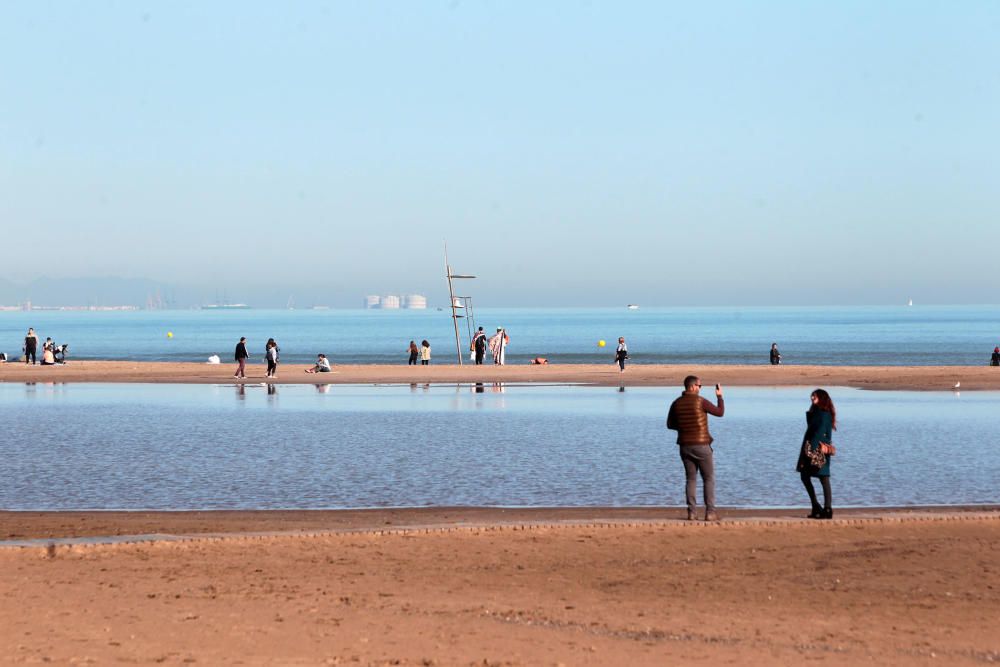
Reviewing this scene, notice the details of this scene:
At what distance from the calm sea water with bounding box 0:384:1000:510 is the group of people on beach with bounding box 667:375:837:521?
7.45 feet

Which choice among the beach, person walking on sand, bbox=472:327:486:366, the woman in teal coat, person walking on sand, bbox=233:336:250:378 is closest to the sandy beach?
person walking on sand, bbox=233:336:250:378

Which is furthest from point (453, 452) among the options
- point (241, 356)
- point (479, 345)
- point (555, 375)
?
point (479, 345)

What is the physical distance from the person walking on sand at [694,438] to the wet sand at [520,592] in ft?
1.22

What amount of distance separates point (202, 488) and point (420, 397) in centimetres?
2127

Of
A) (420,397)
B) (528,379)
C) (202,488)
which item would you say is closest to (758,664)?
Answer: (202,488)

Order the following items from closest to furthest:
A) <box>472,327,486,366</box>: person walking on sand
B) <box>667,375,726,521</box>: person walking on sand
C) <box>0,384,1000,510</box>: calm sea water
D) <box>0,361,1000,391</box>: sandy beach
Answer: <box>667,375,726,521</box>: person walking on sand, <box>0,384,1000,510</box>: calm sea water, <box>0,361,1000,391</box>: sandy beach, <box>472,327,486,366</box>: person walking on sand

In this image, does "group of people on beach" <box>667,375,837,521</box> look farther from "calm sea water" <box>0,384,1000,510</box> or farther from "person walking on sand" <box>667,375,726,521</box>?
"calm sea water" <box>0,384,1000,510</box>

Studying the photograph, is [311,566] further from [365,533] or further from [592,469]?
[592,469]

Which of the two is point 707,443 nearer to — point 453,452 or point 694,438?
point 694,438

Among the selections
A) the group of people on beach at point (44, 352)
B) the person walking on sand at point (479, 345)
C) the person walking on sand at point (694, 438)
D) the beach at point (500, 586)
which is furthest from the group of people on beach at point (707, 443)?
the group of people on beach at point (44, 352)

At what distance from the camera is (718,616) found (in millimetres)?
9828

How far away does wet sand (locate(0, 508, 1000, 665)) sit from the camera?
8688mm

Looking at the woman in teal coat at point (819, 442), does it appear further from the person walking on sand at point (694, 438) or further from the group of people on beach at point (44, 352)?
the group of people on beach at point (44, 352)

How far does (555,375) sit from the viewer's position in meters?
51.6
